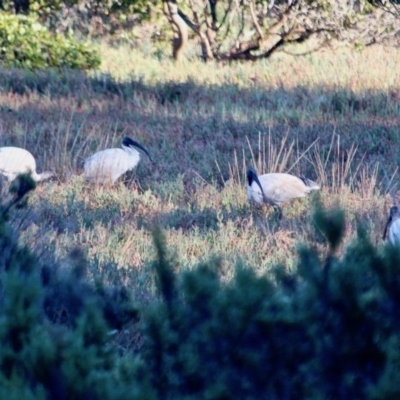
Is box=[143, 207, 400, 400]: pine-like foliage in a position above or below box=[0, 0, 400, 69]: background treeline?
above

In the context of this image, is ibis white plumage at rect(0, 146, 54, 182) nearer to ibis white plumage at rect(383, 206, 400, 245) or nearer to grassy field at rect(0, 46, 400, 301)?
grassy field at rect(0, 46, 400, 301)

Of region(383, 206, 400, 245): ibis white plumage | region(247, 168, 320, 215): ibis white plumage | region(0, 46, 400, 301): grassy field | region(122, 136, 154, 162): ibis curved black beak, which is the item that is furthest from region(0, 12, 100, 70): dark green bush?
region(383, 206, 400, 245): ibis white plumage

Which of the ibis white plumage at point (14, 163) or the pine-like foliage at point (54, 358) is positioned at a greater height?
the pine-like foliage at point (54, 358)

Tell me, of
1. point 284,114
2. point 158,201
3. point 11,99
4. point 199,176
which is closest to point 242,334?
point 158,201

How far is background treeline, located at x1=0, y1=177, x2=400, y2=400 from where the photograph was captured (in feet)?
7.23

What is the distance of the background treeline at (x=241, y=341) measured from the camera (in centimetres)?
220

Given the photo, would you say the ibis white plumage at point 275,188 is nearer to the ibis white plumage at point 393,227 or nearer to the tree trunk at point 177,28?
the ibis white plumage at point 393,227

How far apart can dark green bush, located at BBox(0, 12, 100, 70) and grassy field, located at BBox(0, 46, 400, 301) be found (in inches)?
21.2

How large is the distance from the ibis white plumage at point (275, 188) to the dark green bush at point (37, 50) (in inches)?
323

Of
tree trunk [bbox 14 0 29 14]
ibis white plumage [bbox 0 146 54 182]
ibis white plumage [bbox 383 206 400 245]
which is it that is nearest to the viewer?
ibis white plumage [bbox 383 206 400 245]

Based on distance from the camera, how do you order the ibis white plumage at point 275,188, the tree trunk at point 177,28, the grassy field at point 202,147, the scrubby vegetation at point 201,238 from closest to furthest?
the scrubby vegetation at point 201,238, the grassy field at point 202,147, the ibis white plumage at point 275,188, the tree trunk at point 177,28

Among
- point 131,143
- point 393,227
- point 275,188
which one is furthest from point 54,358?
point 131,143

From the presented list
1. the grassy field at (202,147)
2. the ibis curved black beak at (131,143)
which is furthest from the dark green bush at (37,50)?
the ibis curved black beak at (131,143)

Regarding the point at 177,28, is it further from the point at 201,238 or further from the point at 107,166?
the point at 201,238
